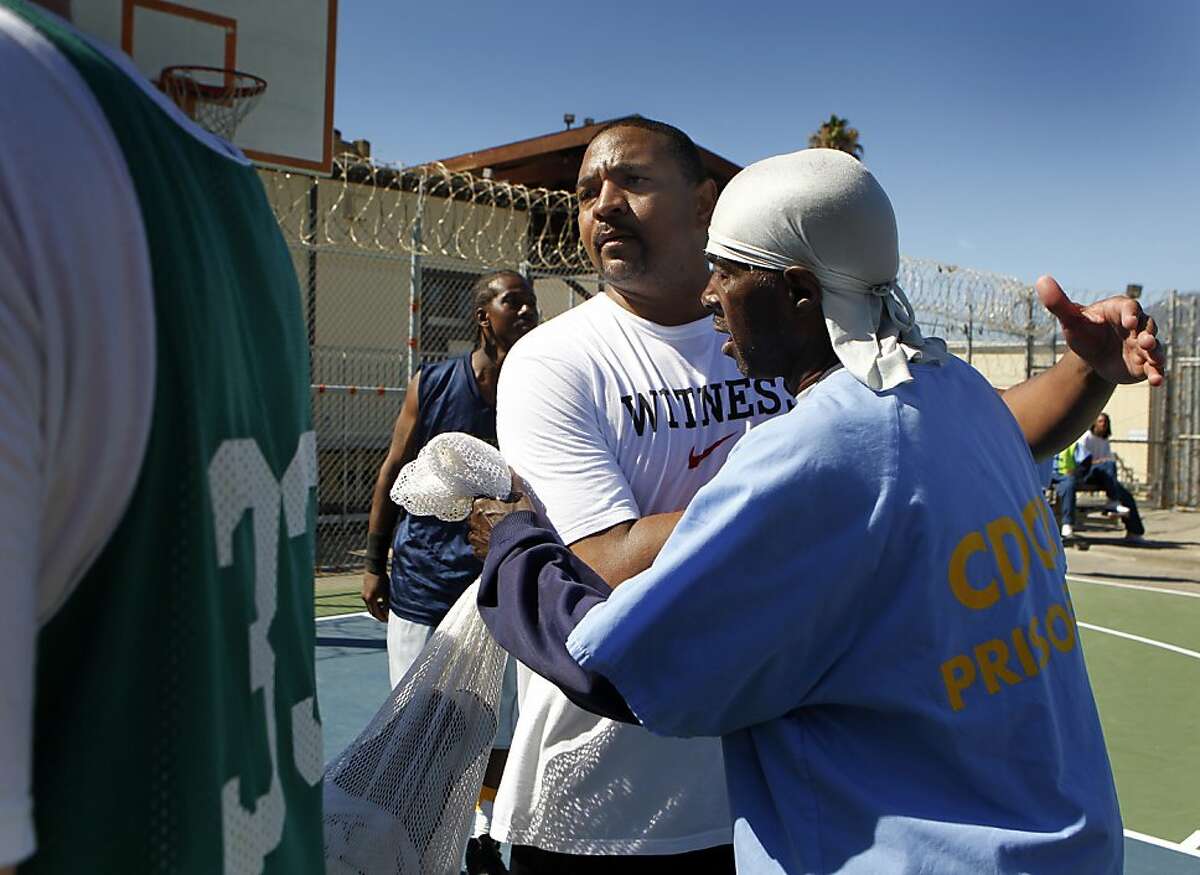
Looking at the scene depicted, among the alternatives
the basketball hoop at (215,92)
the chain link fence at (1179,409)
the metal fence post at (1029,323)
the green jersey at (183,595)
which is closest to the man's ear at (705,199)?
the basketball hoop at (215,92)

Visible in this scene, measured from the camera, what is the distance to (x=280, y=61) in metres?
3.60

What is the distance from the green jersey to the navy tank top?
361 cm

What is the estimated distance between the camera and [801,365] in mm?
1787

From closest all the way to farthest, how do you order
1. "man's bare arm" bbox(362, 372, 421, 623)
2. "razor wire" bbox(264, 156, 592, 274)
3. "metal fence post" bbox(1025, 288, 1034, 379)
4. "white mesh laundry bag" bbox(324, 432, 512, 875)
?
"white mesh laundry bag" bbox(324, 432, 512, 875) < "man's bare arm" bbox(362, 372, 421, 623) < "razor wire" bbox(264, 156, 592, 274) < "metal fence post" bbox(1025, 288, 1034, 379)

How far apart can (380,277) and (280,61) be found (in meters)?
10.0

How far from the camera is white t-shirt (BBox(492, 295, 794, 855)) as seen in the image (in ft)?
7.77

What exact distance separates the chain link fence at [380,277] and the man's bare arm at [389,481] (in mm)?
5127

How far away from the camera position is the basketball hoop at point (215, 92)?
257cm

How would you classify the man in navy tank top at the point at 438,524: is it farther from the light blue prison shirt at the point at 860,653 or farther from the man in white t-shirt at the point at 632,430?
the light blue prison shirt at the point at 860,653

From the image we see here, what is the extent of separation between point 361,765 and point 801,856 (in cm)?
90

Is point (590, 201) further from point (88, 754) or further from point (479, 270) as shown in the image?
point (479, 270)

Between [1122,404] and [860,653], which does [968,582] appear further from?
[1122,404]

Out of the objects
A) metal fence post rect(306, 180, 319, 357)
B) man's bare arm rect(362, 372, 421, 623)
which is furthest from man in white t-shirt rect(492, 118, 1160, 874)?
metal fence post rect(306, 180, 319, 357)

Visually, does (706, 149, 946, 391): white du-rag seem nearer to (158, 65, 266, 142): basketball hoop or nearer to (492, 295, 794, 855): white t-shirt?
(492, 295, 794, 855): white t-shirt
